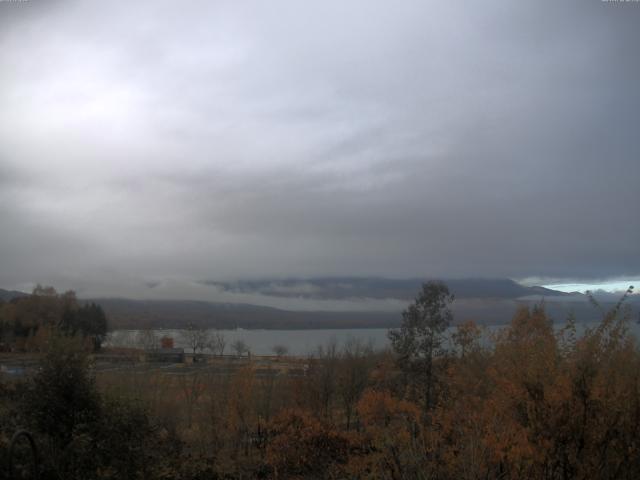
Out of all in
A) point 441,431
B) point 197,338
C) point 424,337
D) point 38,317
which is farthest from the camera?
point 38,317

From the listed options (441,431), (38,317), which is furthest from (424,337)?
(38,317)

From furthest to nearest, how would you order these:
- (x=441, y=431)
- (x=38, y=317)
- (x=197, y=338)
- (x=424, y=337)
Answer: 1. (x=38, y=317)
2. (x=197, y=338)
3. (x=424, y=337)
4. (x=441, y=431)

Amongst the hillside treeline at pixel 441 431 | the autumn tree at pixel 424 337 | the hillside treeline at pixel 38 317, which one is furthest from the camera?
the hillside treeline at pixel 38 317

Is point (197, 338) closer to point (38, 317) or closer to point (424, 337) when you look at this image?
point (38, 317)

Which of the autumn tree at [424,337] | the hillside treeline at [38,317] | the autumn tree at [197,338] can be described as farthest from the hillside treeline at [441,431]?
the hillside treeline at [38,317]

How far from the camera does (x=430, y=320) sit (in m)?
32.2

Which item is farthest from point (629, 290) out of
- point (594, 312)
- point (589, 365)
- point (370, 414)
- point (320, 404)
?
point (320, 404)

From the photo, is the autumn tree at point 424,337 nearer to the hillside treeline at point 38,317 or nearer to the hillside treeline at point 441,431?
the hillside treeline at point 441,431

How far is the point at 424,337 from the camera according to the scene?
32.3 m

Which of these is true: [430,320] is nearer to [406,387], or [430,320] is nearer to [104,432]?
[406,387]

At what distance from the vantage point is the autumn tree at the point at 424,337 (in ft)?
106

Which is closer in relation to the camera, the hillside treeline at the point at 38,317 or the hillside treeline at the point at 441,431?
the hillside treeline at the point at 441,431

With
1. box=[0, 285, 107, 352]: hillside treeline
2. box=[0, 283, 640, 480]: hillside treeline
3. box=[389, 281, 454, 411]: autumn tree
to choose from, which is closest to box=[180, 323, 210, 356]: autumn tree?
box=[0, 285, 107, 352]: hillside treeline

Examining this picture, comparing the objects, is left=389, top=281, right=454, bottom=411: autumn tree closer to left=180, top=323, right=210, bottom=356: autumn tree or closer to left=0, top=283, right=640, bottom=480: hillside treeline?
left=0, top=283, right=640, bottom=480: hillside treeline
